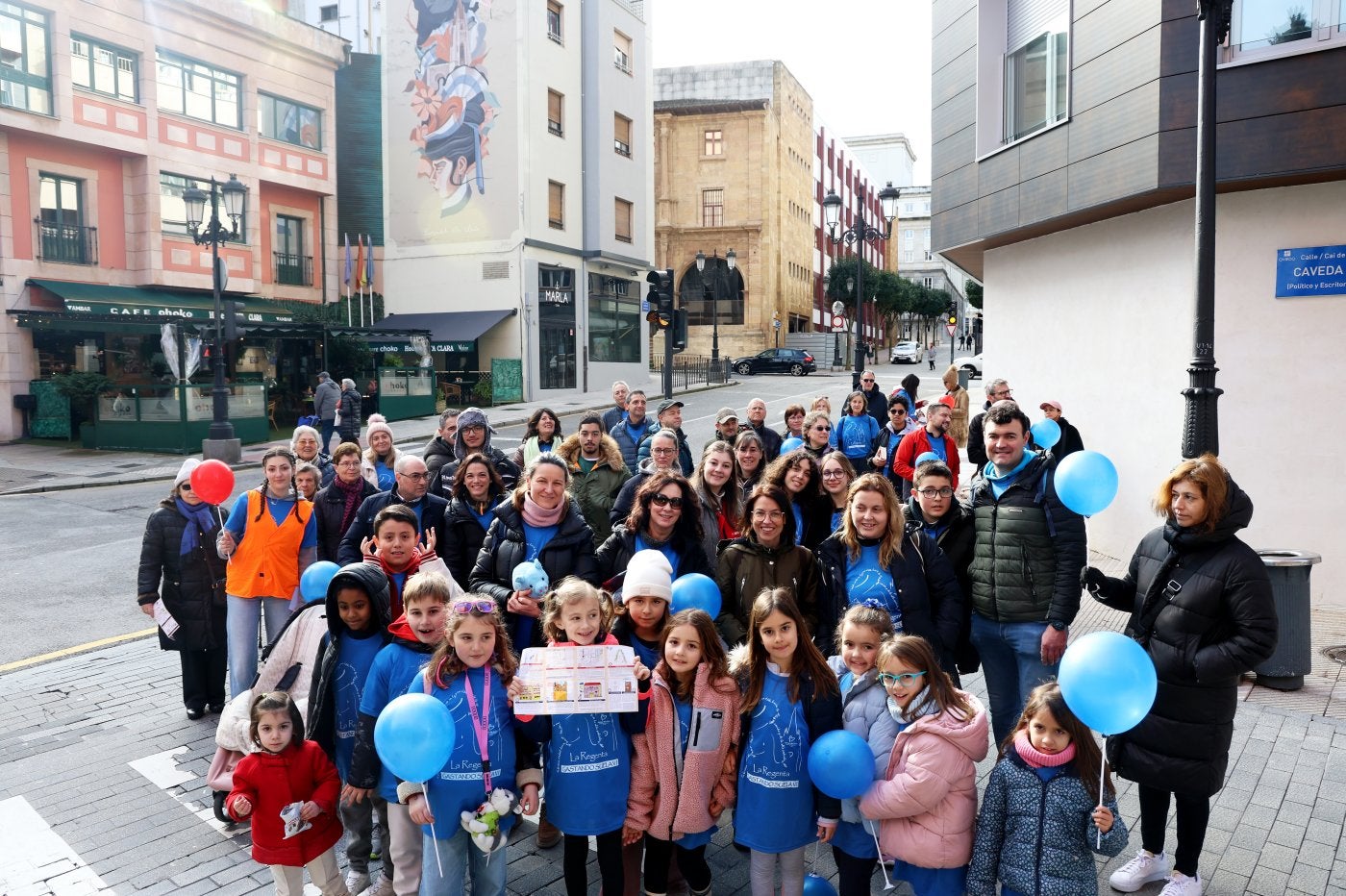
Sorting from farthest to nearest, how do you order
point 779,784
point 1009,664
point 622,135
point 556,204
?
1. point 622,135
2. point 556,204
3. point 1009,664
4. point 779,784

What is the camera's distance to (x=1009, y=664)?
5.10 metres

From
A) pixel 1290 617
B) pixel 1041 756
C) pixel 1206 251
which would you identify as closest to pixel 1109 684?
pixel 1041 756

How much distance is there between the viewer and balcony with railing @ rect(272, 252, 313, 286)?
30.9 metres

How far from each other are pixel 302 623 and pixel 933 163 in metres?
12.4

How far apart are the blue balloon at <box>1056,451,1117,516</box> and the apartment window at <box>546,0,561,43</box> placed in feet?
109

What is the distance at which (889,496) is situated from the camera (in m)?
4.63

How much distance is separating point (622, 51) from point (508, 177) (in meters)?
9.41

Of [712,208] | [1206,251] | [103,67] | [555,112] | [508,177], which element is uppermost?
[712,208]

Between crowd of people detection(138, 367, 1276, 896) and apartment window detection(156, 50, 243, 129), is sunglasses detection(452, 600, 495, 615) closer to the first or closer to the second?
crowd of people detection(138, 367, 1276, 896)

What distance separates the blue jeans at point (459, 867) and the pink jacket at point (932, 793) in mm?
1566

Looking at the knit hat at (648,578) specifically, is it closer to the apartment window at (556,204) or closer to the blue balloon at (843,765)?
the blue balloon at (843,765)

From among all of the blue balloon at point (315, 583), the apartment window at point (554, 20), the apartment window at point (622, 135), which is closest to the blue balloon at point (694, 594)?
the blue balloon at point (315, 583)

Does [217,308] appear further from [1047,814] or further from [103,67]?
[1047,814]

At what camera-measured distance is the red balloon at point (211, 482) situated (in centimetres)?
612
